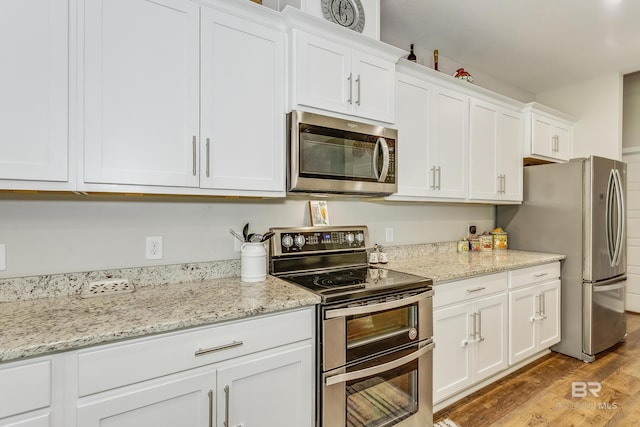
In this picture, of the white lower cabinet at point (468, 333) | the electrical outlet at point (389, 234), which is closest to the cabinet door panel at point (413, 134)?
the electrical outlet at point (389, 234)

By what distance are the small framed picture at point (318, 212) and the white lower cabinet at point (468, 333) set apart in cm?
82

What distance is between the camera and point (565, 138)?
3.61 m

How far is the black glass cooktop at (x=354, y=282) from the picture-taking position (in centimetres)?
157

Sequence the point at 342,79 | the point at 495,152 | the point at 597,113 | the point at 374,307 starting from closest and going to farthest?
the point at 374,307
the point at 342,79
the point at 495,152
the point at 597,113

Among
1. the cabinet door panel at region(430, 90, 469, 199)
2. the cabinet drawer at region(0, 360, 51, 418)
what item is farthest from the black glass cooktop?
the cabinet drawer at region(0, 360, 51, 418)

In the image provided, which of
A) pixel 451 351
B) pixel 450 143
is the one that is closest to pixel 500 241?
pixel 450 143

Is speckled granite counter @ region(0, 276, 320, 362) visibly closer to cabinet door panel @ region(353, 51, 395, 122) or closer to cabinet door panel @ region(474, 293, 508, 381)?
cabinet door panel @ region(353, 51, 395, 122)

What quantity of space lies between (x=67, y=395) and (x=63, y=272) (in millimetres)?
663

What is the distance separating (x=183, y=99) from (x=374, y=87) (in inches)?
43.8

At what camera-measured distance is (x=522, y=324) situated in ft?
8.46

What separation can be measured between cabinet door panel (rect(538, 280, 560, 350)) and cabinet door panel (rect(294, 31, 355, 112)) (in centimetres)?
227

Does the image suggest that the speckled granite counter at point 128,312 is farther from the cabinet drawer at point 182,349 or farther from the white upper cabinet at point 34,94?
the white upper cabinet at point 34,94

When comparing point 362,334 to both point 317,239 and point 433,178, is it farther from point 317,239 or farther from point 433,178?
point 433,178

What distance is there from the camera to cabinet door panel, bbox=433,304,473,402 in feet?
6.59
